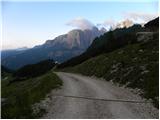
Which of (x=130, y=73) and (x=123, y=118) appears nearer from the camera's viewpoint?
(x=123, y=118)

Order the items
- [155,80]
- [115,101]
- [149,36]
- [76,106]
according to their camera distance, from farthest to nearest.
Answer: [149,36] < [155,80] < [115,101] < [76,106]

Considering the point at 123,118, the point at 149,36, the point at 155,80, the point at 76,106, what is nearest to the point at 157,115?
the point at 123,118

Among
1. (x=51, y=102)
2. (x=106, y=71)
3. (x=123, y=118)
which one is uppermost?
(x=123, y=118)

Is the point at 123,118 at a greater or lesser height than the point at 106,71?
greater

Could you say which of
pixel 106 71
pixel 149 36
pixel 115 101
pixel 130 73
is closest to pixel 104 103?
pixel 115 101

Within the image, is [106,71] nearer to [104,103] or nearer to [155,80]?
[155,80]

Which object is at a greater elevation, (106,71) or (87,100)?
(87,100)

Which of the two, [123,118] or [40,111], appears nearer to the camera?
[123,118]

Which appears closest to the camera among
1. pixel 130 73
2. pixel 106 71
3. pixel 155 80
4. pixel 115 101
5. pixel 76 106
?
pixel 76 106

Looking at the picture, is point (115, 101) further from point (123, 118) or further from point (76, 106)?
point (123, 118)
